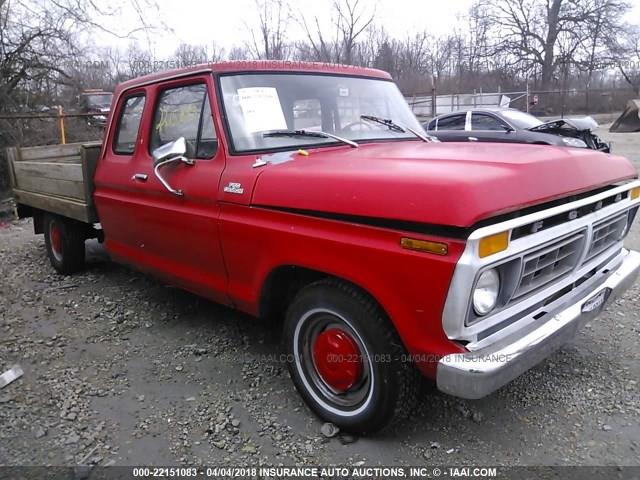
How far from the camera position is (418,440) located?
8.64 feet

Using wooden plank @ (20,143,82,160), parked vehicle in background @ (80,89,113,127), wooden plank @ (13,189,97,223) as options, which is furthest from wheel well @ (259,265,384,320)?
parked vehicle in background @ (80,89,113,127)

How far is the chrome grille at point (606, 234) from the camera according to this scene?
276 centimetres

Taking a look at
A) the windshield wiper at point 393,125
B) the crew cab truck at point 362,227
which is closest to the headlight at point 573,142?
the crew cab truck at point 362,227

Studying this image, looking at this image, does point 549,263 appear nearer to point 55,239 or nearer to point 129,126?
point 129,126

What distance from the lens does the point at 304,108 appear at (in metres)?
3.36

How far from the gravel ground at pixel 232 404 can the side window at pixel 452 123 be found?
6.75 m

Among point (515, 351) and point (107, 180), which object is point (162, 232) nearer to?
point (107, 180)

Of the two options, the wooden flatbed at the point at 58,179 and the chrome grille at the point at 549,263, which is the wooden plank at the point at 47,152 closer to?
the wooden flatbed at the point at 58,179

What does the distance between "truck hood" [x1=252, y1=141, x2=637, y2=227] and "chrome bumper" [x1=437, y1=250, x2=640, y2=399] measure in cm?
57

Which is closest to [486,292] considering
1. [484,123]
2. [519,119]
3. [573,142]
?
[573,142]

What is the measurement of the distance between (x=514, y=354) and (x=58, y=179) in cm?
457

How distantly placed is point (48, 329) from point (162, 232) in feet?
4.86

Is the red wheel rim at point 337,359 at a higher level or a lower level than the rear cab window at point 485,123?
lower

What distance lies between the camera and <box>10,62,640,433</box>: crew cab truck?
2102mm
